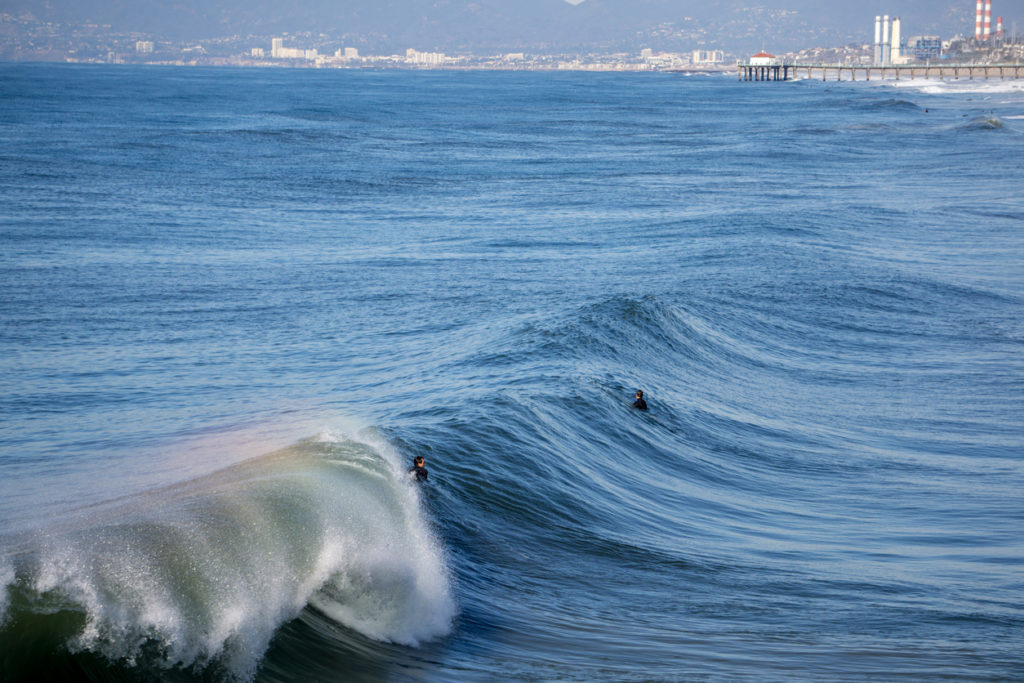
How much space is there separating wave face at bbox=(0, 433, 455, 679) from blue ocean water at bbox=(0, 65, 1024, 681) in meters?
0.03

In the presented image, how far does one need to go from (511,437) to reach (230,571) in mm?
6436

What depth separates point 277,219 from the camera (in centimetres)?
3916

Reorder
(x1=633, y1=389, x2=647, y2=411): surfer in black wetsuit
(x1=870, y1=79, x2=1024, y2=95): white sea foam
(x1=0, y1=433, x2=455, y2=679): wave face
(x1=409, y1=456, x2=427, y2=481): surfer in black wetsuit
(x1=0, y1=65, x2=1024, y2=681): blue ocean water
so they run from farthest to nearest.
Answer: (x1=870, y1=79, x2=1024, y2=95): white sea foam → (x1=633, y1=389, x2=647, y2=411): surfer in black wetsuit → (x1=409, y1=456, x2=427, y2=481): surfer in black wetsuit → (x1=0, y1=65, x2=1024, y2=681): blue ocean water → (x1=0, y1=433, x2=455, y2=679): wave face

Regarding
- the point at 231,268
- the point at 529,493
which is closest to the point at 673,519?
the point at 529,493

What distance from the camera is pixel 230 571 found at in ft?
28.6

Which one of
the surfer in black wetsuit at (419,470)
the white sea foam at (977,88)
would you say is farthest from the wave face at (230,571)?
the white sea foam at (977,88)

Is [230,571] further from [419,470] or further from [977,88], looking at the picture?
[977,88]

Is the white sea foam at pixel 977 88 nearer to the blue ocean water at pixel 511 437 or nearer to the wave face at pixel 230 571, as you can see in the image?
the blue ocean water at pixel 511 437

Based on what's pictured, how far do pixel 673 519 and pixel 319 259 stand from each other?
2016cm

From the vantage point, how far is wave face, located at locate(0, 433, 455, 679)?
782 centimetres

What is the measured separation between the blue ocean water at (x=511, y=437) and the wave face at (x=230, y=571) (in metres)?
0.03

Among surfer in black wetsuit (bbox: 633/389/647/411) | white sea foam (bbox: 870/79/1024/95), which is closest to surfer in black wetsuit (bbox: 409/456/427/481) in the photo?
surfer in black wetsuit (bbox: 633/389/647/411)

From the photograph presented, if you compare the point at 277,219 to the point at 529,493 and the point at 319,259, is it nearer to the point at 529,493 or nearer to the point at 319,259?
the point at 319,259

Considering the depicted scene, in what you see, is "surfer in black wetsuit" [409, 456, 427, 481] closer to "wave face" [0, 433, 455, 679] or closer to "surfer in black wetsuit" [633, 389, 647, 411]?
"wave face" [0, 433, 455, 679]
